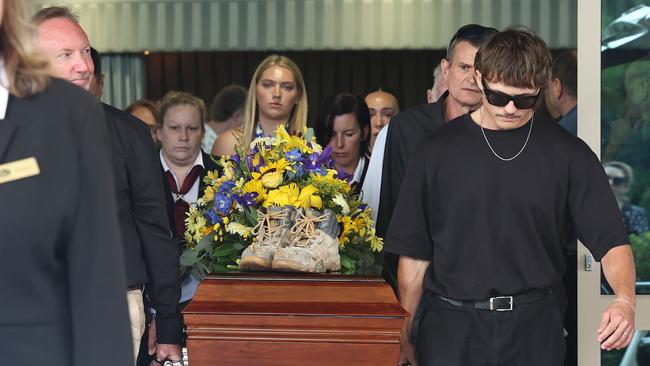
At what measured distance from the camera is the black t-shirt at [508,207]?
355cm

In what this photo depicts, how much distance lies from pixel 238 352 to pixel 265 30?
22.9 feet

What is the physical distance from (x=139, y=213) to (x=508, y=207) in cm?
117

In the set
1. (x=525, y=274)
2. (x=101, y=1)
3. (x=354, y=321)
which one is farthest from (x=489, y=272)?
(x=101, y=1)

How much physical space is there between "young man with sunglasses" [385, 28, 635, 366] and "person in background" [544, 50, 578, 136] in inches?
56.6

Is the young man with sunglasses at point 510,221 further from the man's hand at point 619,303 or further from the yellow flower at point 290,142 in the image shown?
the yellow flower at point 290,142

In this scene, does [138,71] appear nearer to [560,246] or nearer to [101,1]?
[101,1]

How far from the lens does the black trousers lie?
3555 mm

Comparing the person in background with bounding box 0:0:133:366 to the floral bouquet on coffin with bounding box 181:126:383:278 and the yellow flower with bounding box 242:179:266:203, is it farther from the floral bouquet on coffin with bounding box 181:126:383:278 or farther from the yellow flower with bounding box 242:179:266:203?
the yellow flower with bounding box 242:179:266:203

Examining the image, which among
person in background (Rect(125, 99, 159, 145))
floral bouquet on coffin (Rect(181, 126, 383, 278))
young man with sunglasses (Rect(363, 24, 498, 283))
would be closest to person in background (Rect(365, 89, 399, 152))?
person in background (Rect(125, 99, 159, 145))

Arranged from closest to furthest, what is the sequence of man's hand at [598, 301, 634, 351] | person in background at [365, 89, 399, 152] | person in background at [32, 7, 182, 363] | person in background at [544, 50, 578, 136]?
man's hand at [598, 301, 634, 351] → person in background at [32, 7, 182, 363] → person in background at [544, 50, 578, 136] → person in background at [365, 89, 399, 152]

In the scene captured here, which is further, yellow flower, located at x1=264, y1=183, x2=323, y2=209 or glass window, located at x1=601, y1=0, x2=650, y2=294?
glass window, located at x1=601, y1=0, x2=650, y2=294

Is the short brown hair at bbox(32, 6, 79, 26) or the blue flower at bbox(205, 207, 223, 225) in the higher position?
the short brown hair at bbox(32, 6, 79, 26)

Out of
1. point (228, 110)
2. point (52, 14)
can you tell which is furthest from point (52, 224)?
point (228, 110)

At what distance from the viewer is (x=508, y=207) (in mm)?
3551
